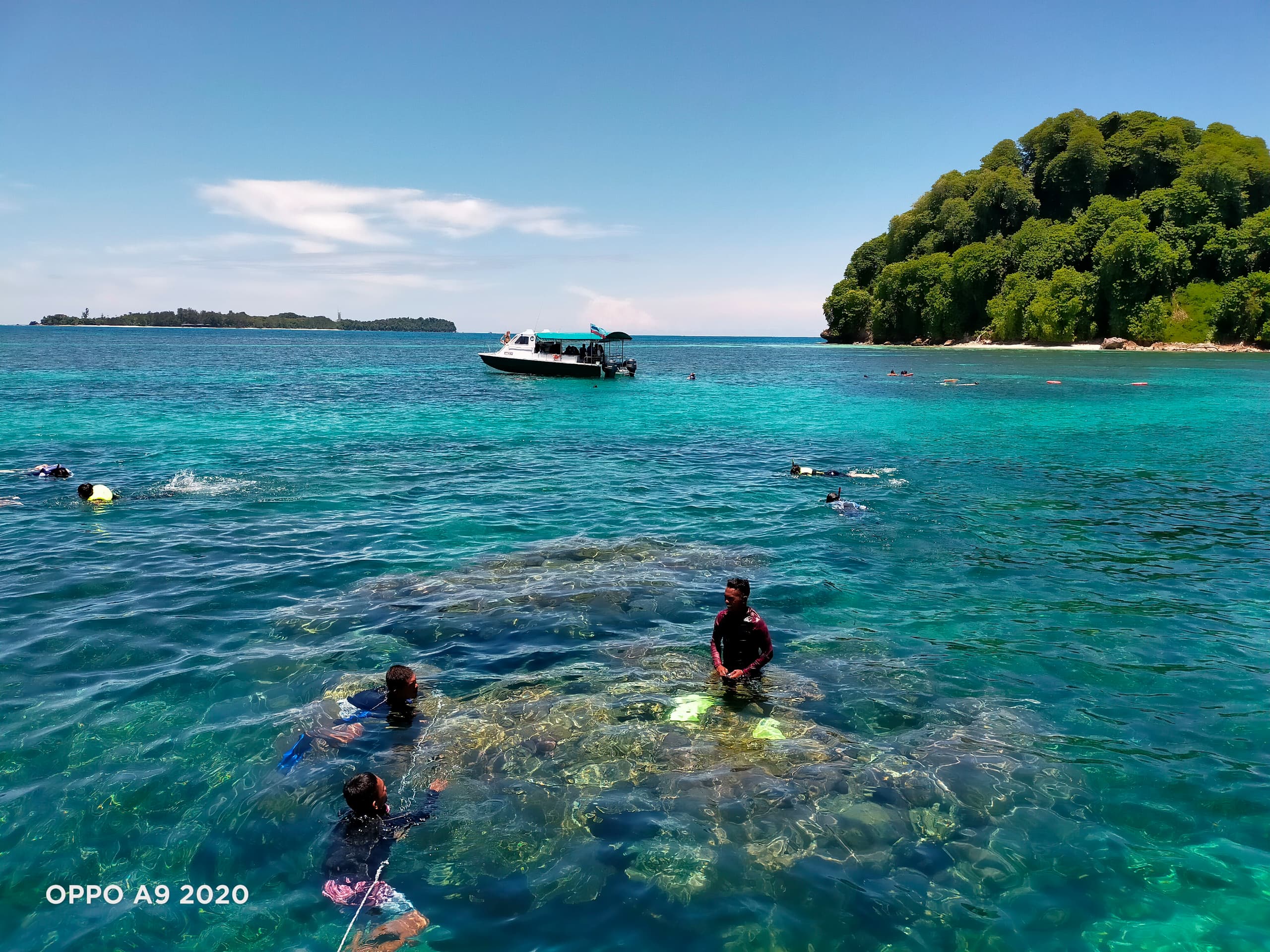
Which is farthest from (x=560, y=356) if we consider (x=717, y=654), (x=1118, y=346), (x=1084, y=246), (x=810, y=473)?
(x=1084, y=246)

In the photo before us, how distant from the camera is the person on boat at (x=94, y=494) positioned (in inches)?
645

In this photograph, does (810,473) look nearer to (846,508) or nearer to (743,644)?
(846,508)

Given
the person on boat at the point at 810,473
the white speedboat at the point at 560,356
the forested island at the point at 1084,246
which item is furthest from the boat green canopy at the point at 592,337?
the forested island at the point at 1084,246

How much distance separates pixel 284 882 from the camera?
5.57m

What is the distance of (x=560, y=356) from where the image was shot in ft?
179

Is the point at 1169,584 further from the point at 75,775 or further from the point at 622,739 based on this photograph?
the point at 75,775

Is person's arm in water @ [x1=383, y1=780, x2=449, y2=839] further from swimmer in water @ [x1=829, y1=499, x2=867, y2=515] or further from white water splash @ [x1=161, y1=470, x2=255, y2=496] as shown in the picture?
white water splash @ [x1=161, y1=470, x2=255, y2=496]

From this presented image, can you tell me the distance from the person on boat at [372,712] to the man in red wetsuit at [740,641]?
141 inches

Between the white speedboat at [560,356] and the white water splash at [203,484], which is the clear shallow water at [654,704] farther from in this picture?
Answer: the white speedboat at [560,356]

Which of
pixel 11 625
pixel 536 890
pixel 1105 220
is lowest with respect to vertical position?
pixel 536 890

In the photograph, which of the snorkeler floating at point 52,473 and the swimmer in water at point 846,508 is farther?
the snorkeler floating at point 52,473

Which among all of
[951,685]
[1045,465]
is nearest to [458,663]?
[951,685]

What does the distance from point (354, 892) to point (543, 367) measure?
170 feet

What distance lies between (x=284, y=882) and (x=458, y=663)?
371 cm
